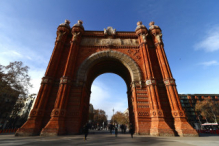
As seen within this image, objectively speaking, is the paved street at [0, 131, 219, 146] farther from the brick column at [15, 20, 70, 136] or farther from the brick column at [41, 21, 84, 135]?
the brick column at [41, 21, 84, 135]

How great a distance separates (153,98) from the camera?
12.0m

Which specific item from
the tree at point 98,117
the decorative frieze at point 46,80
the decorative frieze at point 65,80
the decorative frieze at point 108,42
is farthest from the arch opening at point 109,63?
the tree at point 98,117

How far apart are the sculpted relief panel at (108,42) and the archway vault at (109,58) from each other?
1.82 m

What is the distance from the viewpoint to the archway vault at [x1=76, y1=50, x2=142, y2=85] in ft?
46.0

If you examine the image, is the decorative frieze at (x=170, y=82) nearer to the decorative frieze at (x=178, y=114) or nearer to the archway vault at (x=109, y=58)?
the archway vault at (x=109, y=58)

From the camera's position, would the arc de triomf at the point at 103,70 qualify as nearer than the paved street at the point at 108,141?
No

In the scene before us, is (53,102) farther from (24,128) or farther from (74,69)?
(74,69)

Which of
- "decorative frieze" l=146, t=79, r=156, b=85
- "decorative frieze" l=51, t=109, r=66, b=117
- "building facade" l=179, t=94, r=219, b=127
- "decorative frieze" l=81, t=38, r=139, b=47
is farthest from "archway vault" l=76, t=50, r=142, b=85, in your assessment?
"building facade" l=179, t=94, r=219, b=127

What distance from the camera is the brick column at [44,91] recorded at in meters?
10.3

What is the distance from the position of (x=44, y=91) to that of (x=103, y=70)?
9930 mm

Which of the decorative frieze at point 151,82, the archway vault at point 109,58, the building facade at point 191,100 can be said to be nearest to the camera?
the decorative frieze at point 151,82

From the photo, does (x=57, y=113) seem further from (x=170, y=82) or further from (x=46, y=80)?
(x=170, y=82)

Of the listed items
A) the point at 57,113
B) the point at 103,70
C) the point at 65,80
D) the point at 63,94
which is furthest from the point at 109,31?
the point at 57,113

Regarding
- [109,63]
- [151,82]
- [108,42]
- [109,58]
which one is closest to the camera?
[151,82]
